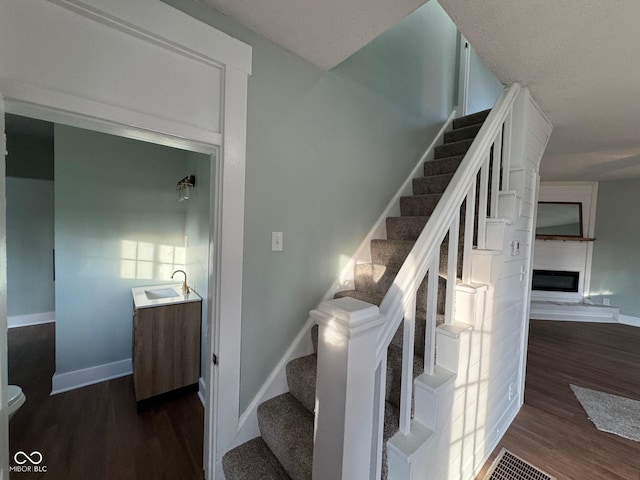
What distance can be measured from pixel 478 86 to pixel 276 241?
3.51m

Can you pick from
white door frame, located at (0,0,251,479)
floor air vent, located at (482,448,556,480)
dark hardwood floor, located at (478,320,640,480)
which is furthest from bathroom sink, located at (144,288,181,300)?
dark hardwood floor, located at (478,320,640,480)

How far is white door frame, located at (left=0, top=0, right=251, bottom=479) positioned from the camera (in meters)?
0.90

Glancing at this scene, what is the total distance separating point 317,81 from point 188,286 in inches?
90.6

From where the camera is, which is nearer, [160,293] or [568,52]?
[568,52]

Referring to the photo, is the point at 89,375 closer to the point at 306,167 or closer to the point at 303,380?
the point at 303,380

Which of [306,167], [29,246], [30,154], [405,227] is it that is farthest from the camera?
[29,246]

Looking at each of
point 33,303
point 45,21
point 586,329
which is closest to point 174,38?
point 45,21

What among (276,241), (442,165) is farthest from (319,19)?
(442,165)

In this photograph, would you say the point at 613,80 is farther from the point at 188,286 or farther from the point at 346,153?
the point at 188,286

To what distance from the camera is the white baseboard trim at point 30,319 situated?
3836 mm

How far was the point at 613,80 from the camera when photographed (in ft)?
4.84

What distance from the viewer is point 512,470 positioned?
161cm

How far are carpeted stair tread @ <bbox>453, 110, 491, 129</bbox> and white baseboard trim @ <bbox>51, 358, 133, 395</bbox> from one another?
4253 mm

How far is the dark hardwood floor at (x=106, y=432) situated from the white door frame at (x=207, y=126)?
24.1 inches
